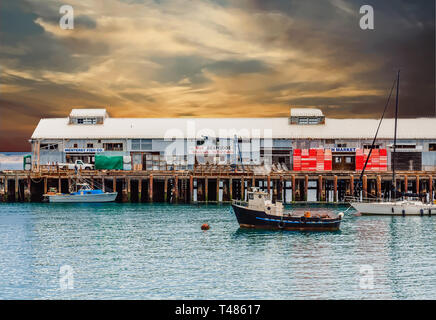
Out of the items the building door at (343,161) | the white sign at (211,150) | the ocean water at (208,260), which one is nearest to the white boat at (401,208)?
the ocean water at (208,260)

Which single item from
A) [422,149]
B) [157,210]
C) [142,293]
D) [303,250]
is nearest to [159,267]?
[142,293]

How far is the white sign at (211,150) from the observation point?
280 ft

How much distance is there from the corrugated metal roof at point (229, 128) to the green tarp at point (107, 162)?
4.15 m

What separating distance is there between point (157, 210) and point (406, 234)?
3246 cm

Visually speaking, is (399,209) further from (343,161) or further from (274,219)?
(343,161)

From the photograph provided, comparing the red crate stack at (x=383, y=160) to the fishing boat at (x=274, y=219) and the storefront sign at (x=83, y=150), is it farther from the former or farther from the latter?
the storefront sign at (x=83, y=150)

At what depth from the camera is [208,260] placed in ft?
109

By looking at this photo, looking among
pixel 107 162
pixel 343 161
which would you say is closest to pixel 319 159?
pixel 343 161

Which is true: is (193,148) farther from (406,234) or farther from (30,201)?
(406,234)

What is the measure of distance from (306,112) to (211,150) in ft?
65.4

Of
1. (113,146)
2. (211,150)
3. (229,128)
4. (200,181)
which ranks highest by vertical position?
(229,128)

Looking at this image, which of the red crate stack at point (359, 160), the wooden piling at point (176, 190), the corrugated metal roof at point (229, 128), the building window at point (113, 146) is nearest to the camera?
the wooden piling at point (176, 190)

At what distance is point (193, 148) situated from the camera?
280 ft

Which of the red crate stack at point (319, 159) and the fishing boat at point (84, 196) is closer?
the fishing boat at point (84, 196)
